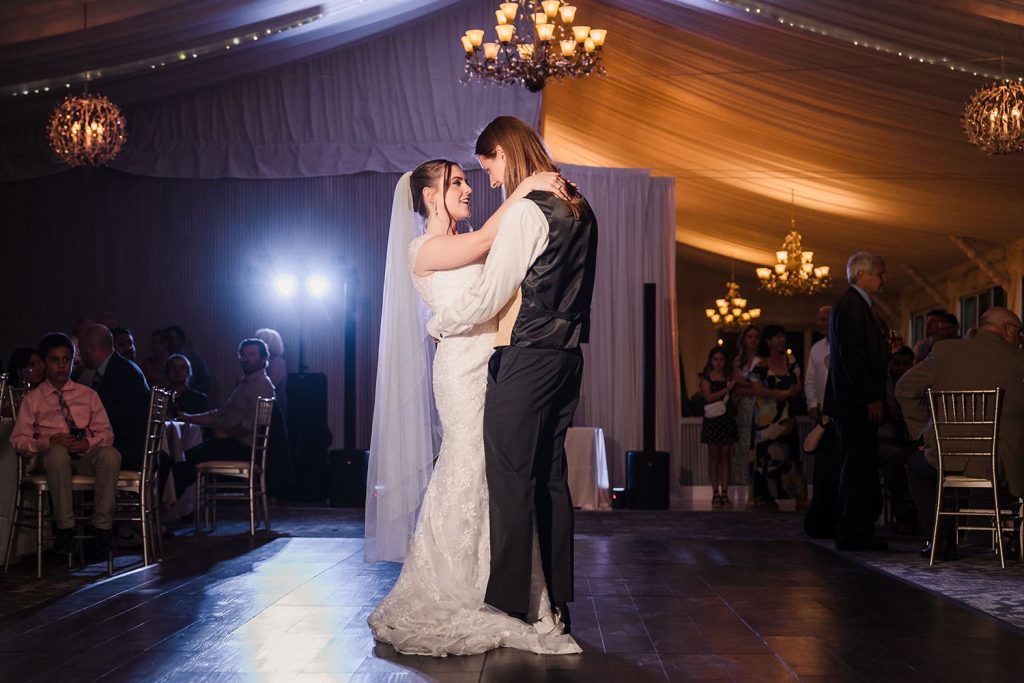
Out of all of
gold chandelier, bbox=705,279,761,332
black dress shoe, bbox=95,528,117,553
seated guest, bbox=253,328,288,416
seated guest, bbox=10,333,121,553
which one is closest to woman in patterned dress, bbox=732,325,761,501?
seated guest, bbox=253,328,288,416

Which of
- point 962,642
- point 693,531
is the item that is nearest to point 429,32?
point 693,531

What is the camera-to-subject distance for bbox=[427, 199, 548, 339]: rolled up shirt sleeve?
3609 millimetres

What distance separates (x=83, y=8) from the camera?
26.7 feet

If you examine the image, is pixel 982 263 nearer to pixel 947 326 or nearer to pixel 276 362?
pixel 947 326

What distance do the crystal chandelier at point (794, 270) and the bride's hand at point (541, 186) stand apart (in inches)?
437

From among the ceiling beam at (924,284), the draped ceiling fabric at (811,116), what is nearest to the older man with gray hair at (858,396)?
the draped ceiling fabric at (811,116)

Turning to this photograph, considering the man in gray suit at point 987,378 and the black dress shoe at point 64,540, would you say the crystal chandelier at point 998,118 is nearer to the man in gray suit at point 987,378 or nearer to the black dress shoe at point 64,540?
the man in gray suit at point 987,378

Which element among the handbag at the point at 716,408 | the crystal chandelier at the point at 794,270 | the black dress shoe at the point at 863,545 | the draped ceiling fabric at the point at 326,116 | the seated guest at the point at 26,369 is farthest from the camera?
the crystal chandelier at the point at 794,270

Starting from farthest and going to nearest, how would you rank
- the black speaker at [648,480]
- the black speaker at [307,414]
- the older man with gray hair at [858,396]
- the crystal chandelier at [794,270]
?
the crystal chandelier at [794,270] < the black speaker at [307,414] < the black speaker at [648,480] < the older man with gray hair at [858,396]

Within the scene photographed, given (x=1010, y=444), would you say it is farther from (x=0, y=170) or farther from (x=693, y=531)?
(x=0, y=170)

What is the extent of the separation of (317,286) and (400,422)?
7.13 metres

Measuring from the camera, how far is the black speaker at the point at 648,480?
992 cm

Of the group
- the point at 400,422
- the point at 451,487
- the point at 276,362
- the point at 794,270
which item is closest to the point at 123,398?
the point at 400,422

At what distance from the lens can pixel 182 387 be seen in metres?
8.73
